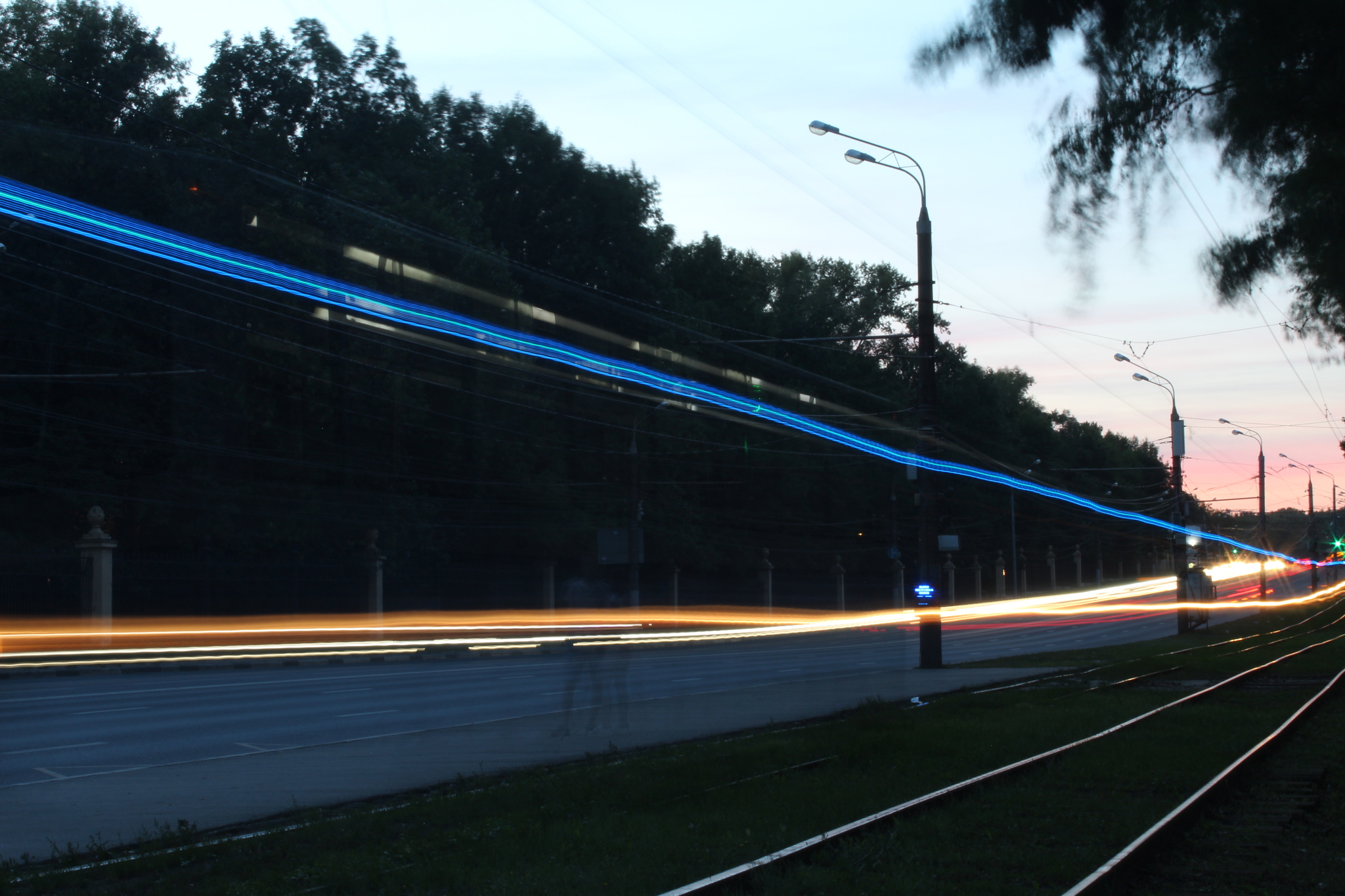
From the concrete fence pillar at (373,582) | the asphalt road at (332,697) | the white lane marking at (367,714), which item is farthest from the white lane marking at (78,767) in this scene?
the concrete fence pillar at (373,582)

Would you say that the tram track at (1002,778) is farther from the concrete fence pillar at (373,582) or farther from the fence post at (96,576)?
the concrete fence pillar at (373,582)

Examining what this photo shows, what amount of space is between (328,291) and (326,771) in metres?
24.5

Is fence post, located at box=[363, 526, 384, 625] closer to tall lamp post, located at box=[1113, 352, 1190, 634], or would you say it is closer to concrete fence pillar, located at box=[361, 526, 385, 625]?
concrete fence pillar, located at box=[361, 526, 385, 625]


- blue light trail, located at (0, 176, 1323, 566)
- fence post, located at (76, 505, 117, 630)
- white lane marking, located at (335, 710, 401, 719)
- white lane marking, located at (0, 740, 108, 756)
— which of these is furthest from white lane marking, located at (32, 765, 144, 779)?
fence post, located at (76, 505, 117, 630)

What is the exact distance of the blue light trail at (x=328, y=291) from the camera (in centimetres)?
1886

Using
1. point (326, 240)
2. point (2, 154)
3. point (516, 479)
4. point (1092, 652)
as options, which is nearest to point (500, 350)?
point (516, 479)

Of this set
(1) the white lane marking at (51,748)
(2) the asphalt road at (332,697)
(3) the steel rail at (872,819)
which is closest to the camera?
(3) the steel rail at (872,819)

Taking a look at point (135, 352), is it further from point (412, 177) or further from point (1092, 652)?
point (1092, 652)

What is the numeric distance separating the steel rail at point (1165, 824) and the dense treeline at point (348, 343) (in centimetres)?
1300

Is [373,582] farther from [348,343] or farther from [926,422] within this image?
[926,422]

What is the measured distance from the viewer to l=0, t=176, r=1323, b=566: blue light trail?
18.9 metres

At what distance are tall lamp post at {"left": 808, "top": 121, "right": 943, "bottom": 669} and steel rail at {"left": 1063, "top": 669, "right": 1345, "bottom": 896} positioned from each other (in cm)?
1023

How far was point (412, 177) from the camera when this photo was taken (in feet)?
156

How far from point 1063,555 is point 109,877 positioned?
105160 millimetres
